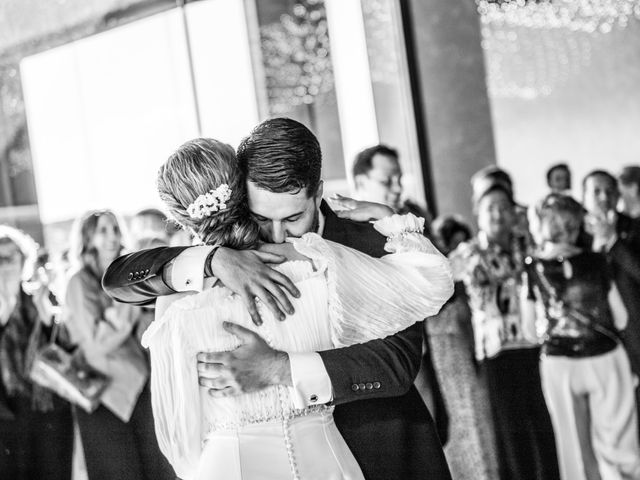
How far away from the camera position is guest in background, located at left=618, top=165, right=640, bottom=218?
505cm

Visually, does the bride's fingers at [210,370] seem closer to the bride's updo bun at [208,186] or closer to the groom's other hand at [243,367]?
the groom's other hand at [243,367]

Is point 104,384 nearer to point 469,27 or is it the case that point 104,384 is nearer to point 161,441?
point 161,441

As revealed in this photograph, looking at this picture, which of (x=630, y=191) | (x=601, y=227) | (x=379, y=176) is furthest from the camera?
(x=630, y=191)

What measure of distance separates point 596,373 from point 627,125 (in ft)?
7.42

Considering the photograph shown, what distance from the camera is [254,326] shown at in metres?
1.79

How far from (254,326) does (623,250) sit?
133 inches

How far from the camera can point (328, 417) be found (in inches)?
74.4

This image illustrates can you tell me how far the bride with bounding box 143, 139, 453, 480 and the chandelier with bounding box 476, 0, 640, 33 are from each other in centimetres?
456

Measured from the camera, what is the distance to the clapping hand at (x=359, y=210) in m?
2.24

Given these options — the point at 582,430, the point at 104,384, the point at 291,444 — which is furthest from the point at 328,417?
the point at 582,430

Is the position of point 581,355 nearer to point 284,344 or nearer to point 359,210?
point 359,210

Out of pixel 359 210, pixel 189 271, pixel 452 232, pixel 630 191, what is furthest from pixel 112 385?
pixel 630 191

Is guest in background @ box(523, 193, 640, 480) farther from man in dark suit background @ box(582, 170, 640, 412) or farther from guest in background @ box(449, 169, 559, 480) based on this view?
man in dark suit background @ box(582, 170, 640, 412)

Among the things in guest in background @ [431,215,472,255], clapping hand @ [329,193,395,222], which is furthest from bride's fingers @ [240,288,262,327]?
guest in background @ [431,215,472,255]
